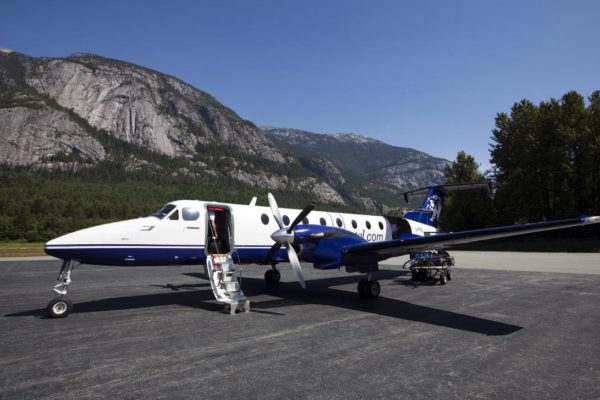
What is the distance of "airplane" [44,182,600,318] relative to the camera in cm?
1041

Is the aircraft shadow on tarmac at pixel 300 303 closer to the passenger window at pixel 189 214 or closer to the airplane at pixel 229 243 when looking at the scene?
the airplane at pixel 229 243

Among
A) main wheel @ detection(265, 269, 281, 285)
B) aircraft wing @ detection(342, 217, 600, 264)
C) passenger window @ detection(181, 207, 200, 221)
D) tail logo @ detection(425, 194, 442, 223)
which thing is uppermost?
tail logo @ detection(425, 194, 442, 223)

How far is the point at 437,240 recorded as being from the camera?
37.3 feet

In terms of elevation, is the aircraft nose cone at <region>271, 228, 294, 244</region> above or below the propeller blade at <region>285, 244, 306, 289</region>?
above

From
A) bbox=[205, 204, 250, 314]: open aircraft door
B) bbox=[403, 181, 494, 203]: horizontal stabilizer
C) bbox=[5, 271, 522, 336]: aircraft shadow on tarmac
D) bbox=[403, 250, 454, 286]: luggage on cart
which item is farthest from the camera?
bbox=[403, 181, 494, 203]: horizontal stabilizer

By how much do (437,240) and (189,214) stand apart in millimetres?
8063

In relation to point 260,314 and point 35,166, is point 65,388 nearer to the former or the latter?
point 260,314

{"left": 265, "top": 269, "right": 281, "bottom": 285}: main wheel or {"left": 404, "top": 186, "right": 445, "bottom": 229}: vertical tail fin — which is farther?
{"left": 404, "top": 186, "right": 445, "bottom": 229}: vertical tail fin

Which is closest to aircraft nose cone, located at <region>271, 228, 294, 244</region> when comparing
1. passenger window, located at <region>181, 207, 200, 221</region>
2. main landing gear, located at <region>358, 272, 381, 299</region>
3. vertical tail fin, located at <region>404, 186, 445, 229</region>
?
passenger window, located at <region>181, 207, 200, 221</region>

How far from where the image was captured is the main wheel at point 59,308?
995 cm

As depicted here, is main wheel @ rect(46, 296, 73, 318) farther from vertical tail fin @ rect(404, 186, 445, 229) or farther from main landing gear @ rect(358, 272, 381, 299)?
vertical tail fin @ rect(404, 186, 445, 229)

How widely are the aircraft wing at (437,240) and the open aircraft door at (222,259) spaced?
390 centimetres

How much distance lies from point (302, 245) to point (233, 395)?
317 inches

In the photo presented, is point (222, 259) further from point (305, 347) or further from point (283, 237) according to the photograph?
point (305, 347)
